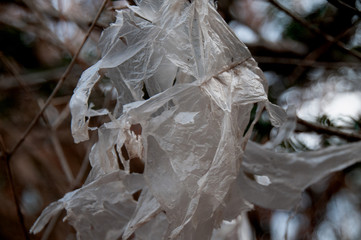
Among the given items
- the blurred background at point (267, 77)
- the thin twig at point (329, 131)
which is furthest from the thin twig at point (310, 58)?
the thin twig at point (329, 131)

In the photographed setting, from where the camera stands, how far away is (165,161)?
60 centimetres

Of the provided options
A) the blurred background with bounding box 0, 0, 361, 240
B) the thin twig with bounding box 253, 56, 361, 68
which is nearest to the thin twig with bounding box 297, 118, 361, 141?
the blurred background with bounding box 0, 0, 361, 240

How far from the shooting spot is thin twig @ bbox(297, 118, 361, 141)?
0.94 meters

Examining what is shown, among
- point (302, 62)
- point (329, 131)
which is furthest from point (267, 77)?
point (329, 131)

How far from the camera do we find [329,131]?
0.98 meters

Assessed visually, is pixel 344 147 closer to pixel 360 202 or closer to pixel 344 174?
pixel 344 174

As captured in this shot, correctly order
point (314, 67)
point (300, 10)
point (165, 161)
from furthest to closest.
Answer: point (314, 67) → point (300, 10) → point (165, 161)

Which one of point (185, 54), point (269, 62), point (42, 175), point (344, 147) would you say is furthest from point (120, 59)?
point (42, 175)

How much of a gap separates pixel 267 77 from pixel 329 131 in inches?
12.0

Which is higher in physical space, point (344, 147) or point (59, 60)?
point (59, 60)

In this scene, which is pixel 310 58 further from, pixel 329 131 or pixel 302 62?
pixel 329 131

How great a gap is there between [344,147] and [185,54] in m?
0.39

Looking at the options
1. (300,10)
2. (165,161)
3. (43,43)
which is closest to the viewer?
(165,161)

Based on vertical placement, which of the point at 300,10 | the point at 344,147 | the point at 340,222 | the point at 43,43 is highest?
the point at 43,43
